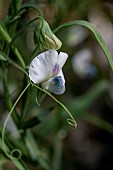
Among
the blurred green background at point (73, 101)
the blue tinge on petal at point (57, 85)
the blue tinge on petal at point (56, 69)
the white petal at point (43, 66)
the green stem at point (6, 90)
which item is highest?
the white petal at point (43, 66)

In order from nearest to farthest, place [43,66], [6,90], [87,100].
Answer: [43,66] < [6,90] < [87,100]

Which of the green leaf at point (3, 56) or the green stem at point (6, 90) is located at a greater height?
the green leaf at point (3, 56)

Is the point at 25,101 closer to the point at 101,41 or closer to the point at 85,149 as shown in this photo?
the point at 101,41

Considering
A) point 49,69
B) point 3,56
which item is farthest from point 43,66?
point 3,56

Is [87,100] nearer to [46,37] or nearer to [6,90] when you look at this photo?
[6,90]

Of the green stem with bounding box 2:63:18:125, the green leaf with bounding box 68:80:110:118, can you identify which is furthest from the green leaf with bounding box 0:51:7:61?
the green leaf with bounding box 68:80:110:118

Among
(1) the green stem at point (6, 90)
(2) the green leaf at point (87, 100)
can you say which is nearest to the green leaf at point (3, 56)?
(1) the green stem at point (6, 90)

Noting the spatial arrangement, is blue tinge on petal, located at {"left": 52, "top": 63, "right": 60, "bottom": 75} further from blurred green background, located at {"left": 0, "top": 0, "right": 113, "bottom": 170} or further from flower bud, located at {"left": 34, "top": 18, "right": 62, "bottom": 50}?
blurred green background, located at {"left": 0, "top": 0, "right": 113, "bottom": 170}

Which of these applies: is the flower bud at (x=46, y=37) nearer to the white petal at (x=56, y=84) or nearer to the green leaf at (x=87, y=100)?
the white petal at (x=56, y=84)
